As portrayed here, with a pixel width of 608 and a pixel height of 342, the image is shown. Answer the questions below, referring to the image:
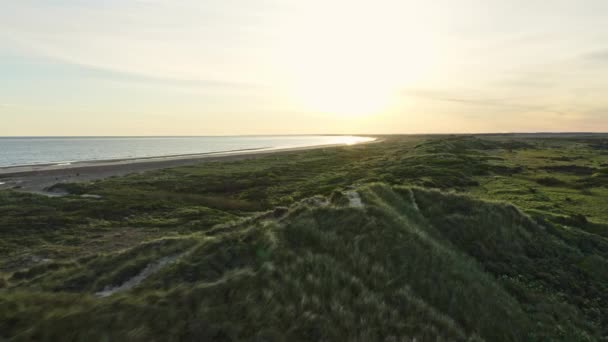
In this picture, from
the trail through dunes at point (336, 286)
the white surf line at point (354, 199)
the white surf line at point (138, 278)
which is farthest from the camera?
the white surf line at point (354, 199)

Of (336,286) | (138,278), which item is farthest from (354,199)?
(138,278)

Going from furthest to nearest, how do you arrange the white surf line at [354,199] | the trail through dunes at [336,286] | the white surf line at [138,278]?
the white surf line at [354,199] → the white surf line at [138,278] → the trail through dunes at [336,286]

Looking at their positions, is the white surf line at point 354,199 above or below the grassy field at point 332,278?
above

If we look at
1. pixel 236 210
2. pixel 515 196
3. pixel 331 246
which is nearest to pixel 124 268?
pixel 331 246

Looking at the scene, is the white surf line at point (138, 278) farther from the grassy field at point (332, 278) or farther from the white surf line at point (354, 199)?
the white surf line at point (354, 199)

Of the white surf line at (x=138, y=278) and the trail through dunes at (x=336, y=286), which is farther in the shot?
the white surf line at (x=138, y=278)

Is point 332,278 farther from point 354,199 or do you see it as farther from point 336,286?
point 354,199

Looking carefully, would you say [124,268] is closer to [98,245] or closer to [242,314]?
[242,314]

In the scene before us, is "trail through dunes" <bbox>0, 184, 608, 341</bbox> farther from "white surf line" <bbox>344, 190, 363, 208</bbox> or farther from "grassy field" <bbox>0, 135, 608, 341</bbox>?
"white surf line" <bbox>344, 190, 363, 208</bbox>

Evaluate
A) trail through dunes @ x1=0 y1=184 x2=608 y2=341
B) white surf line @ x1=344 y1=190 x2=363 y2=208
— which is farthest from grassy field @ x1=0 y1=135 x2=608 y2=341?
white surf line @ x1=344 y1=190 x2=363 y2=208

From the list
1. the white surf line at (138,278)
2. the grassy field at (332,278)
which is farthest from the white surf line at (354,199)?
the white surf line at (138,278)
